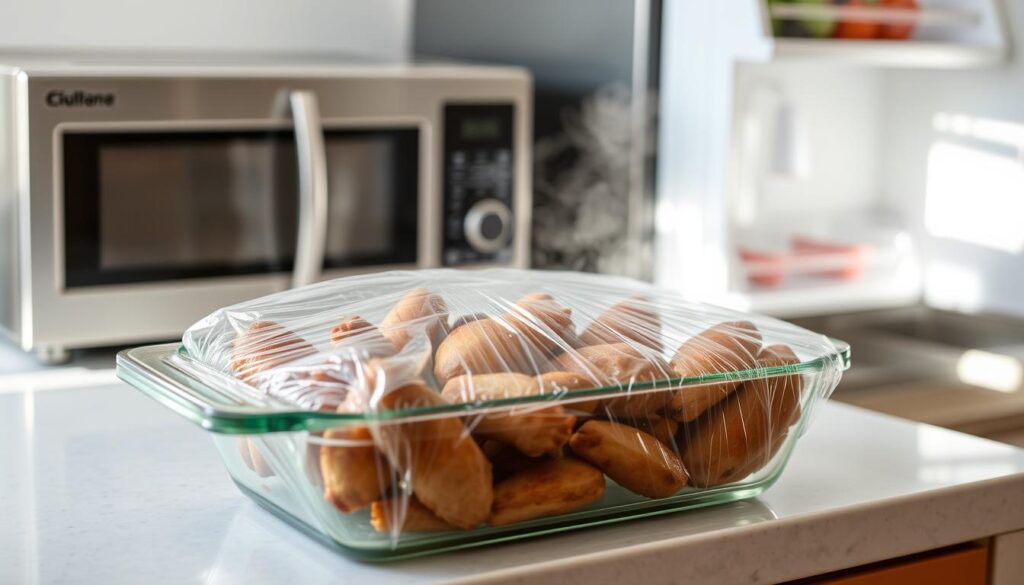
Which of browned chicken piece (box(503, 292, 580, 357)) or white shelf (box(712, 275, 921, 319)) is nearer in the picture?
browned chicken piece (box(503, 292, 580, 357))

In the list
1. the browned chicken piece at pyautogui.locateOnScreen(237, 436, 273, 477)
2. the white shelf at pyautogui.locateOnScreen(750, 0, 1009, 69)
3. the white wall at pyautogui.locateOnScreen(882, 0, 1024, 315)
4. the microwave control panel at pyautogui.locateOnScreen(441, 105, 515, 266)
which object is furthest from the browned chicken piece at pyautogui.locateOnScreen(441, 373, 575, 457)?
the white wall at pyautogui.locateOnScreen(882, 0, 1024, 315)

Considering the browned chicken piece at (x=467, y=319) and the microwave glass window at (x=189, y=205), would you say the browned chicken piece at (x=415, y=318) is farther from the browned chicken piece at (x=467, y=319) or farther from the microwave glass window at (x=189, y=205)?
the microwave glass window at (x=189, y=205)

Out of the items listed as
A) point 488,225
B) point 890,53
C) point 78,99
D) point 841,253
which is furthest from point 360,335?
point 841,253

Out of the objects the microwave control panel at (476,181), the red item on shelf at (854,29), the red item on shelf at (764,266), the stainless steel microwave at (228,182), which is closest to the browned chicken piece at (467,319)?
the stainless steel microwave at (228,182)

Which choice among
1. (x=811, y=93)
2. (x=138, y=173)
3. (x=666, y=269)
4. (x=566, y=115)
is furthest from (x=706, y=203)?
(x=138, y=173)

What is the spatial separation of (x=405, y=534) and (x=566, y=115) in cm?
133

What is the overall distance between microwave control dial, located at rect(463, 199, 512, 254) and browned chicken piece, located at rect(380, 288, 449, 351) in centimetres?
96

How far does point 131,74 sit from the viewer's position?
4.79ft

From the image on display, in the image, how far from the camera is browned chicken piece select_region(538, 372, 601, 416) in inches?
25.8

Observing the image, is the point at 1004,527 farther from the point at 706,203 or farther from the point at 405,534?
the point at 706,203

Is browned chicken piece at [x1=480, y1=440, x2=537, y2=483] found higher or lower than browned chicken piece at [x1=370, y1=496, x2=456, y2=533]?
higher

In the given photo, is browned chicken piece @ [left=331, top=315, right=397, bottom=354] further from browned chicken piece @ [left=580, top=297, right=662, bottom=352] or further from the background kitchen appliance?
the background kitchen appliance

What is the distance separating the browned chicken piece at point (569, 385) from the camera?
0.65 m

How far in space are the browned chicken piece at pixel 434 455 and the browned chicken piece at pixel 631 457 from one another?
6 centimetres
